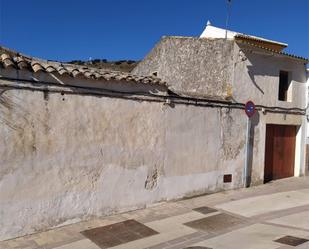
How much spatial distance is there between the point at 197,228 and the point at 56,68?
446 cm

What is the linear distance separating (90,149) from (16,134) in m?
1.68

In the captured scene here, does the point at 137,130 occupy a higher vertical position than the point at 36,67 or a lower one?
lower

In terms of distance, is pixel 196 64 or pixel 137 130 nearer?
pixel 137 130

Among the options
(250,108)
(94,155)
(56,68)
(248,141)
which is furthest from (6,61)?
(248,141)

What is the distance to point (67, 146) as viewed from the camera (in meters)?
7.82

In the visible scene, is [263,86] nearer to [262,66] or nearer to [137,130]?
[262,66]

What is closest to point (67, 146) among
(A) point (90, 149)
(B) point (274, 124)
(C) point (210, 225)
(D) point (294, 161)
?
(A) point (90, 149)

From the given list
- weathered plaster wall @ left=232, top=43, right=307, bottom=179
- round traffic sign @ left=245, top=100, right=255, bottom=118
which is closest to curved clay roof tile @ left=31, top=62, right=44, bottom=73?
weathered plaster wall @ left=232, top=43, right=307, bottom=179

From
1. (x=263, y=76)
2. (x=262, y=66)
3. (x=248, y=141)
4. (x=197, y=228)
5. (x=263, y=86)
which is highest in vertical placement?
(x=262, y=66)

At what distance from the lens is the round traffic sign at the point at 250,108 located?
11.8 meters

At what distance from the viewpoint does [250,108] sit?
38.8 feet

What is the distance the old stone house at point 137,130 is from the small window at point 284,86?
0.04 metres

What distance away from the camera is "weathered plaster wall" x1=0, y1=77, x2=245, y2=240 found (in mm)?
7129

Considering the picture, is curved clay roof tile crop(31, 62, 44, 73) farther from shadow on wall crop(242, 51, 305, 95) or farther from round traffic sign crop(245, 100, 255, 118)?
shadow on wall crop(242, 51, 305, 95)
